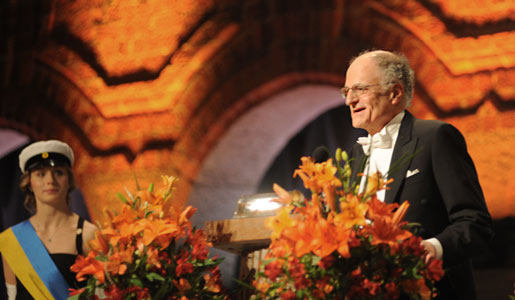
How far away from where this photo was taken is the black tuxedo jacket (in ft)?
5.59

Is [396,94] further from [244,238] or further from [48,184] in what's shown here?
[48,184]

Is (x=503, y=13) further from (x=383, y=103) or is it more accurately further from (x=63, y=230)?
(x=63, y=230)

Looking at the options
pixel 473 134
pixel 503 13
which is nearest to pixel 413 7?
pixel 503 13

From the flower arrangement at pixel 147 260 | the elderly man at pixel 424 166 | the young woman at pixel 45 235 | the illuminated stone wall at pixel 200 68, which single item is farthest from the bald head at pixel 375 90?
the illuminated stone wall at pixel 200 68

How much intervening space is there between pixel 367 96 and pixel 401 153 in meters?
0.19

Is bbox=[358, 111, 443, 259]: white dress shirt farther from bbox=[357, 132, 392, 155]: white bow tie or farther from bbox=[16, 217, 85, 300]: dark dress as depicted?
bbox=[16, 217, 85, 300]: dark dress

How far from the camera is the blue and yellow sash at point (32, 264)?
2.52 m

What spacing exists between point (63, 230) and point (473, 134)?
1997mm

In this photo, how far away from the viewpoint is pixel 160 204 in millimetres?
1955

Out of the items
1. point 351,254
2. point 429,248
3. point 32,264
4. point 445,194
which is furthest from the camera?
point 32,264

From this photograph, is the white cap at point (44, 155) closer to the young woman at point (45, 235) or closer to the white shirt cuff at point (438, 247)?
the young woman at point (45, 235)

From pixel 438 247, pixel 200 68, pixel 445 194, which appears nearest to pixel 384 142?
pixel 445 194

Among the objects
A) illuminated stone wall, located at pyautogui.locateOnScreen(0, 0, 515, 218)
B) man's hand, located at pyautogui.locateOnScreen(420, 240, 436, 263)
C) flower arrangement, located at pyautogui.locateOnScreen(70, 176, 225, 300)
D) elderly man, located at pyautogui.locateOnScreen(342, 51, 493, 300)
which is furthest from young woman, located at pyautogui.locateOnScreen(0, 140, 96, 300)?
illuminated stone wall, located at pyautogui.locateOnScreen(0, 0, 515, 218)

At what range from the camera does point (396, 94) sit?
6.36 feet
